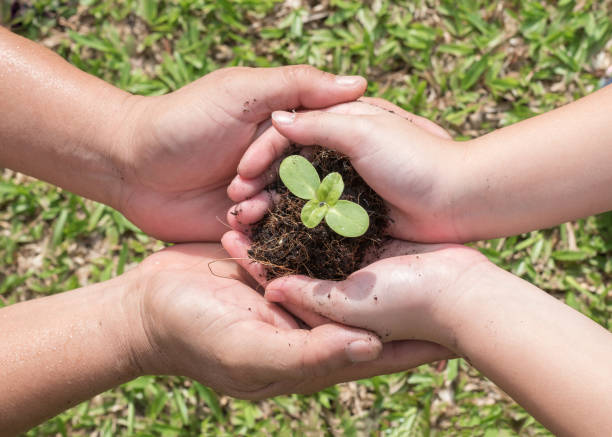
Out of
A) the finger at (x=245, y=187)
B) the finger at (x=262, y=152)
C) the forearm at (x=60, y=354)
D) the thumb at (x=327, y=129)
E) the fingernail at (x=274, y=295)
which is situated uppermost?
the thumb at (x=327, y=129)

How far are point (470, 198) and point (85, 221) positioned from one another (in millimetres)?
2555

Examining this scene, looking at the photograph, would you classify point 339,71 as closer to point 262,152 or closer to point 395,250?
point 262,152

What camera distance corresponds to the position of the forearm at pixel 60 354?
2.24 m

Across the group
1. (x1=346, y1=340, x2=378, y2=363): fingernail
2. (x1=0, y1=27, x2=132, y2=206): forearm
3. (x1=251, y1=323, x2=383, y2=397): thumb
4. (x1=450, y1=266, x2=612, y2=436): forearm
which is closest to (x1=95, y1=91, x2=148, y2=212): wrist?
(x1=0, y1=27, x2=132, y2=206): forearm

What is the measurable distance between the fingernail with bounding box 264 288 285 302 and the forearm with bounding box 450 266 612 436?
0.72 meters

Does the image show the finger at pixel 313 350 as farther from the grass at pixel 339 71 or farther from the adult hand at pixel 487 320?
the grass at pixel 339 71

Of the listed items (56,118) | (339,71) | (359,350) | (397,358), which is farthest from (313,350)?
(339,71)

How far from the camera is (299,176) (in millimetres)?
2090

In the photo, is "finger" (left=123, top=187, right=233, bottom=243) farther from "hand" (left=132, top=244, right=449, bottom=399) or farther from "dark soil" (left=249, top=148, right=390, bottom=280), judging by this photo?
"dark soil" (left=249, top=148, right=390, bottom=280)

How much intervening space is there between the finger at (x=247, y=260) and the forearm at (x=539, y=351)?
26.0 inches

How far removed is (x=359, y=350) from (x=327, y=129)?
90 centimetres

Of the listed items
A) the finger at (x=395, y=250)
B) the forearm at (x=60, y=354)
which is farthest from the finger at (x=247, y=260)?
the forearm at (x=60, y=354)

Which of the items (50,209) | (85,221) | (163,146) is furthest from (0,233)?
(163,146)

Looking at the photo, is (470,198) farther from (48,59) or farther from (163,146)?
(48,59)
